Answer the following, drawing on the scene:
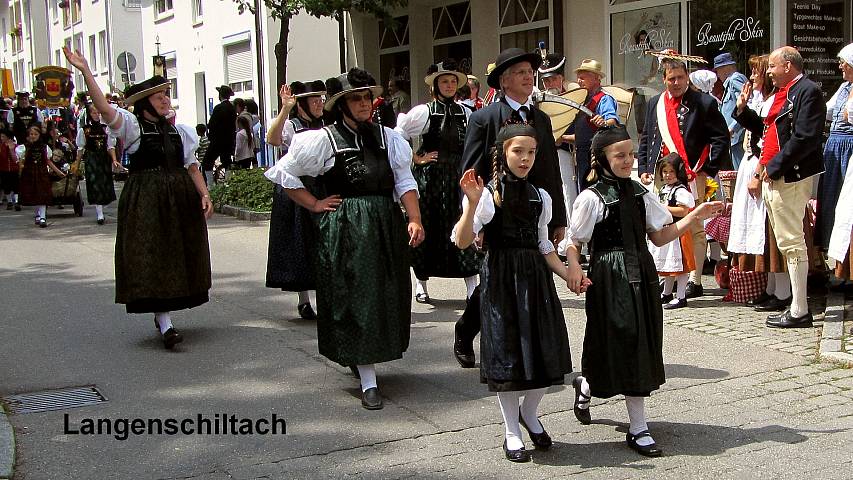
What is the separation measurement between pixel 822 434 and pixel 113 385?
13.8 ft

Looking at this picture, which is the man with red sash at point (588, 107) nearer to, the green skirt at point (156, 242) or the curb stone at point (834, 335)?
the curb stone at point (834, 335)

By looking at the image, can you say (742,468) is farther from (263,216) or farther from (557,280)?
(263,216)

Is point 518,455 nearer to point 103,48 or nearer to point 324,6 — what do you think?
point 324,6

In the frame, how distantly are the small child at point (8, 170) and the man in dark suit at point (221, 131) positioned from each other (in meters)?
3.42

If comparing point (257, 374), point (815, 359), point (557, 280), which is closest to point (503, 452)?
point (257, 374)

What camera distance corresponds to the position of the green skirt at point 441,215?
25.7ft

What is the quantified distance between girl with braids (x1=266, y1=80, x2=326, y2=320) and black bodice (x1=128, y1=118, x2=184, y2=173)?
2.53 feet

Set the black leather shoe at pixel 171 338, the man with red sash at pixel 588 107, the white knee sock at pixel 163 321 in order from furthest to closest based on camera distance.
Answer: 1. the man with red sash at pixel 588 107
2. the white knee sock at pixel 163 321
3. the black leather shoe at pixel 171 338

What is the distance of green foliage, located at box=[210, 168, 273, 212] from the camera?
15.9 meters

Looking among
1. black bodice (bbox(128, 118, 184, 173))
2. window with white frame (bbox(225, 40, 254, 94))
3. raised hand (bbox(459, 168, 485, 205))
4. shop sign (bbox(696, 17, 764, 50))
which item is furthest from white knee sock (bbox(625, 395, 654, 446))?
window with white frame (bbox(225, 40, 254, 94))

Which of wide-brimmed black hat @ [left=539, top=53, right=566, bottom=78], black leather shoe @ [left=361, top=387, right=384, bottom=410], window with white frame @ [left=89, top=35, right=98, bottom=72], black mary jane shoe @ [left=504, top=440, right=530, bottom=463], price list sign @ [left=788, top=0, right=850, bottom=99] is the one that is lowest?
black mary jane shoe @ [left=504, top=440, right=530, bottom=463]

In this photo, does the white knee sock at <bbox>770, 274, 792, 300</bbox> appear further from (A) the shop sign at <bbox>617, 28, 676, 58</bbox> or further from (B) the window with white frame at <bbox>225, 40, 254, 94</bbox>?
(B) the window with white frame at <bbox>225, 40, 254, 94</bbox>

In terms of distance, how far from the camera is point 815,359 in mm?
6367

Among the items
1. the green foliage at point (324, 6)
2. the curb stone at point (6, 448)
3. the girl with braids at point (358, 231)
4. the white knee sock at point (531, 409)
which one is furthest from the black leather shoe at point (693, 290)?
the green foliage at point (324, 6)
